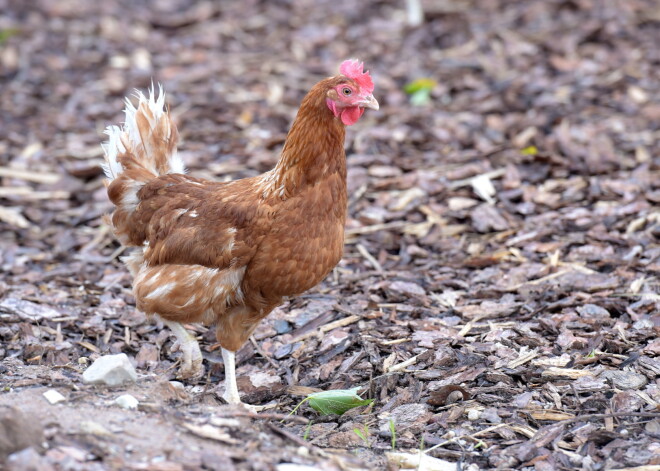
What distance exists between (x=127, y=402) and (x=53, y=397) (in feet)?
1.14

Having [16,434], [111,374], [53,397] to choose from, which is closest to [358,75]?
[111,374]

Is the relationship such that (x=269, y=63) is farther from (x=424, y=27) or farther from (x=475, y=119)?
(x=475, y=119)

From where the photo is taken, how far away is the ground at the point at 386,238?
13.3ft

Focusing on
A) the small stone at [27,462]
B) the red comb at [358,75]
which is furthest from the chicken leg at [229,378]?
the red comb at [358,75]

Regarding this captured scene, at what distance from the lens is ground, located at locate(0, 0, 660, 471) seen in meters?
4.04

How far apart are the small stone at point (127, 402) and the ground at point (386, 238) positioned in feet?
0.20

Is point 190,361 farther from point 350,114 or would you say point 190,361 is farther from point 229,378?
point 350,114

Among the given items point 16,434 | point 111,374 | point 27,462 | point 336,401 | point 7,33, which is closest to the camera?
point 27,462

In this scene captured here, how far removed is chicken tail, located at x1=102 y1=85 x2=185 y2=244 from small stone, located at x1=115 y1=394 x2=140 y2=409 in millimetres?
1473

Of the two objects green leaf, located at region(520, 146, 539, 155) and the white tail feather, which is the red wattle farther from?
green leaf, located at region(520, 146, 539, 155)

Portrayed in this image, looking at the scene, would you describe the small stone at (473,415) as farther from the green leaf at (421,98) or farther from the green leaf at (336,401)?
the green leaf at (421,98)

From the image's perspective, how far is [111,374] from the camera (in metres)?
4.21

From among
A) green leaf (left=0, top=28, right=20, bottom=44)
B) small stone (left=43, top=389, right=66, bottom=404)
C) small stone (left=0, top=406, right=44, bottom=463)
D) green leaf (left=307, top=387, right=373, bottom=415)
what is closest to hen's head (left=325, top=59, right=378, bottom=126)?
green leaf (left=307, top=387, right=373, bottom=415)

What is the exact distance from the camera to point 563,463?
3910 millimetres
